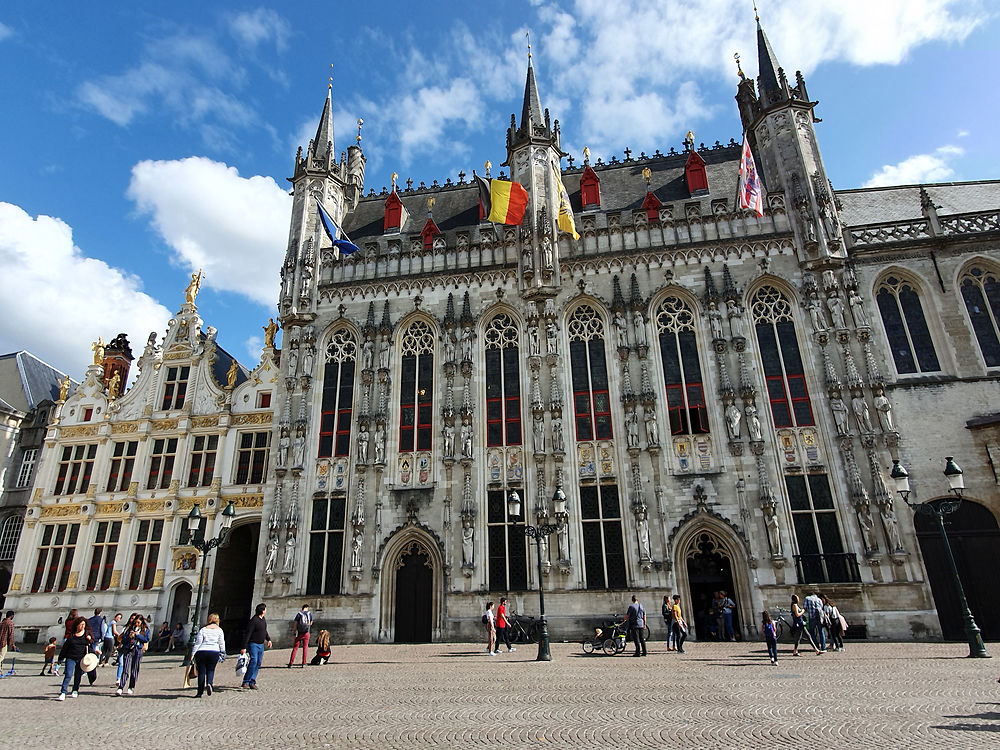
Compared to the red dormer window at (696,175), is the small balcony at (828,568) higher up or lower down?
lower down

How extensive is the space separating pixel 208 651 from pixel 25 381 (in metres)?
36.0

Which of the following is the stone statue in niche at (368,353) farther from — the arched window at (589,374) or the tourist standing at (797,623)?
the tourist standing at (797,623)

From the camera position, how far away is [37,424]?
34.8 m

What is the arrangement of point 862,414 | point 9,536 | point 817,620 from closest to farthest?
point 817,620
point 862,414
point 9,536

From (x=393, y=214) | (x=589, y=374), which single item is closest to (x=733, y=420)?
(x=589, y=374)

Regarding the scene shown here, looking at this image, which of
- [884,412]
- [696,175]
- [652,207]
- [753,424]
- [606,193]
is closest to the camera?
[884,412]

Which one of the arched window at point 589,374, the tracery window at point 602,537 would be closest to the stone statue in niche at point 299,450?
the arched window at point 589,374

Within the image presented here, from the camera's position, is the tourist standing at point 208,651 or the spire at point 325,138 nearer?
the tourist standing at point 208,651

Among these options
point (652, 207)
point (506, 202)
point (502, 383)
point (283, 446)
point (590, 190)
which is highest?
point (590, 190)

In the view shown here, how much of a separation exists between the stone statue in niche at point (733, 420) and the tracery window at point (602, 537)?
4865mm

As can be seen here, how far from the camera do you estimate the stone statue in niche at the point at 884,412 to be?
22.1m

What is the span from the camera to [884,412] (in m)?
22.2

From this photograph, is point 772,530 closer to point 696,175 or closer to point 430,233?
point 696,175

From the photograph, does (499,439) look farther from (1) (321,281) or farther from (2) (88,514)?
(2) (88,514)
